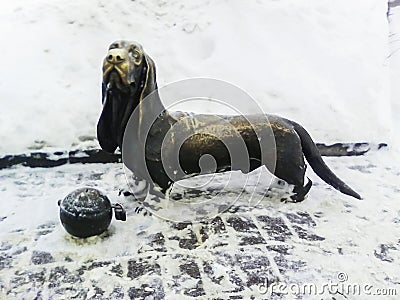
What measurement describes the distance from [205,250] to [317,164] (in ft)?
2.72

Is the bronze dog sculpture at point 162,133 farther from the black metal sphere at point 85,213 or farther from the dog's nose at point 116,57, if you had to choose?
the black metal sphere at point 85,213

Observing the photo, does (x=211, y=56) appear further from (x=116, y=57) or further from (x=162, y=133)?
(x=116, y=57)

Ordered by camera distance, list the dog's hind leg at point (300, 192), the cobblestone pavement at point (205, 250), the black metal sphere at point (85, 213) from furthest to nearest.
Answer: the dog's hind leg at point (300, 192) < the black metal sphere at point (85, 213) < the cobblestone pavement at point (205, 250)

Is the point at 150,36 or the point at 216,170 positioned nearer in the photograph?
the point at 216,170

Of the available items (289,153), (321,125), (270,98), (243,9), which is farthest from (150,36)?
(289,153)

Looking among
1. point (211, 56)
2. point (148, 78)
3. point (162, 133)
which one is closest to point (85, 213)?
point (162, 133)

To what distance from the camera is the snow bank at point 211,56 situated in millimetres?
2885

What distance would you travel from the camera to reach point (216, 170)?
7.22 ft

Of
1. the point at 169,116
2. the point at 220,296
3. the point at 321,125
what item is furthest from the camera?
the point at 321,125

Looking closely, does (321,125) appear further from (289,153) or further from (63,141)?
(63,141)

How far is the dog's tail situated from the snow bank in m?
0.74

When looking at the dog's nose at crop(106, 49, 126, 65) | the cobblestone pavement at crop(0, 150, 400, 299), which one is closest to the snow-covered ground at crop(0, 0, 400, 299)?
the cobblestone pavement at crop(0, 150, 400, 299)

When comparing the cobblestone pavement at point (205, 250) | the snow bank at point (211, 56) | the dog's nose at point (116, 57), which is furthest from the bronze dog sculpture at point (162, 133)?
the snow bank at point (211, 56)

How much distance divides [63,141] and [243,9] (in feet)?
5.68
